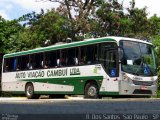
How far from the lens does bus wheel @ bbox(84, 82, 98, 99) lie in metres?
17.6

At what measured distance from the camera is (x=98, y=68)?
17.3 metres

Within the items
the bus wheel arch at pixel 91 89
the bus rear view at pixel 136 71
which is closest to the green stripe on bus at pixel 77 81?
the bus wheel arch at pixel 91 89

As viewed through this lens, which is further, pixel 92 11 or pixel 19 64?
pixel 92 11

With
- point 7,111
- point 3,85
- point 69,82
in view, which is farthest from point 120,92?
point 7,111

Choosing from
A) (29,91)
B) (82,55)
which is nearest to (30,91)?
(29,91)

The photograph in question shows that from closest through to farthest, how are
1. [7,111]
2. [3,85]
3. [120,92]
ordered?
1. [7,111]
2. [120,92]
3. [3,85]

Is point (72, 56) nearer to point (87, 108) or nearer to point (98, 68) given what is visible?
point (98, 68)

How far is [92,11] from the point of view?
35438 mm

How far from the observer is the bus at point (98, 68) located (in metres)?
16.9

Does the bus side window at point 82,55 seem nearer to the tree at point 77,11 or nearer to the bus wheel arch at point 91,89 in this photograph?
→ the bus wheel arch at point 91,89

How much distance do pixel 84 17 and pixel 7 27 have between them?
5.89 metres

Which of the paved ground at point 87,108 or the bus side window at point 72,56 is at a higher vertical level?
the bus side window at point 72,56

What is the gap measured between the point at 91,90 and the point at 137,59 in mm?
2152

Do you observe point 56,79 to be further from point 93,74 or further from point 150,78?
point 150,78
